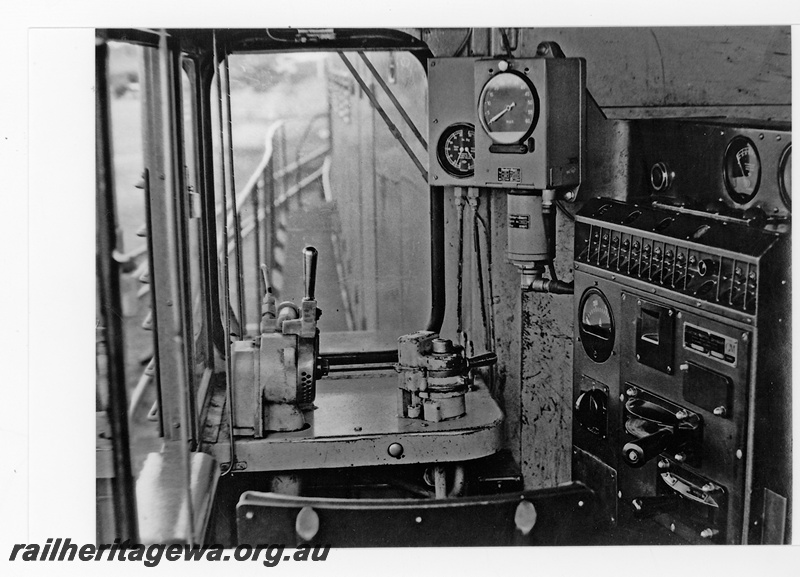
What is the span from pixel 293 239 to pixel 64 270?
67cm

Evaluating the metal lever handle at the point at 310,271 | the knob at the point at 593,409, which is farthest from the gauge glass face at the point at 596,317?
the metal lever handle at the point at 310,271

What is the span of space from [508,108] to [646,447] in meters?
1.02

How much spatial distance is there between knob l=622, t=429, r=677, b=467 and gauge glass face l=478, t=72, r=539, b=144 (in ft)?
2.99

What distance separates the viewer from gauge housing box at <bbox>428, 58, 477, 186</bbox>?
2547 mm

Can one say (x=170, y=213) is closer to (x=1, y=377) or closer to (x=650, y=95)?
(x=1, y=377)

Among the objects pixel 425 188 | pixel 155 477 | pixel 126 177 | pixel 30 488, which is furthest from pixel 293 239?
pixel 30 488

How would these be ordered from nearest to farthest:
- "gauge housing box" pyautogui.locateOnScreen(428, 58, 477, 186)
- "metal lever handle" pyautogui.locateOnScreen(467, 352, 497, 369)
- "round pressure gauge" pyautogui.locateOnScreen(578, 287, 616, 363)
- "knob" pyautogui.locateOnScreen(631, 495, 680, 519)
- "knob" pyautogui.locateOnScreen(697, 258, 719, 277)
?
"knob" pyautogui.locateOnScreen(697, 258, 719, 277) < "knob" pyautogui.locateOnScreen(631, 495, 680, 519) < "round pressure gauge" pyautogui.locateOnScreen(578, 287, 616, 363) < "gauge housing box" pyautogui.locateOnScreen(428, 58, 477, 186) < "metal lever handle" pyautogui.locateOnScreen(467, 352, 497, 369)

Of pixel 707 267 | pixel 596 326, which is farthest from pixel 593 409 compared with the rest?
pixel 707 267

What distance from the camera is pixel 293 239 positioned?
8.57 ft

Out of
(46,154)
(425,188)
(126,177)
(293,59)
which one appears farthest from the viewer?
(425,188)

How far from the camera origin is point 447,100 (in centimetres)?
258

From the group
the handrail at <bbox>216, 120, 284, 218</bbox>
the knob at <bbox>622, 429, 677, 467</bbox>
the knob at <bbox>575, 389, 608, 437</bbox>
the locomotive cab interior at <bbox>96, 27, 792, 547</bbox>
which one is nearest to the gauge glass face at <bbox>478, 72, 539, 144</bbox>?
the locomotive cab interior at <bbox>96, 27, 792, 547</bbox>

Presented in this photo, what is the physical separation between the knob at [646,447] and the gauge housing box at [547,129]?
0.77 m

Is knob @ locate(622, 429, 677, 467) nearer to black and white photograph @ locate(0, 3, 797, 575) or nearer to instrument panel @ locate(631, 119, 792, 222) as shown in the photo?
black and white photograph @ locate(0, 3, 797, 575)
